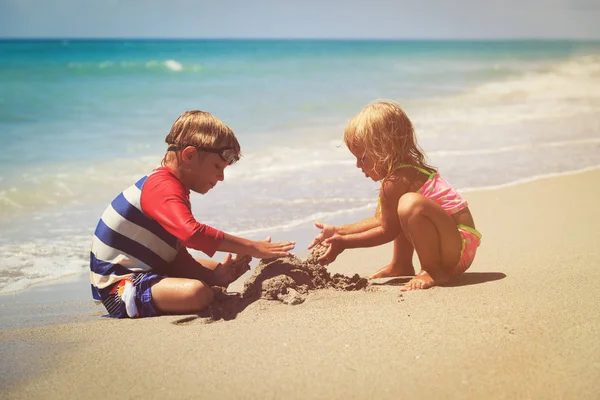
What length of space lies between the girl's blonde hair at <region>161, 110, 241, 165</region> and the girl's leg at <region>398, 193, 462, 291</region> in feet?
2.96

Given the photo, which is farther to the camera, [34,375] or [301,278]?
[301,278]

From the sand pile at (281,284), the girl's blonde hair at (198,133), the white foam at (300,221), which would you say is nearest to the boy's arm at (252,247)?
the sand pile at (281,284)

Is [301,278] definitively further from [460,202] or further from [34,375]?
[34,375]

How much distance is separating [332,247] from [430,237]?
1.57 ft

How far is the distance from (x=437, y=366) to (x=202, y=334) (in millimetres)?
947

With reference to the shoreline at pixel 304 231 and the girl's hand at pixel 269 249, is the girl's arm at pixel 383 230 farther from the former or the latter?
the shoreline at pixel 304 231

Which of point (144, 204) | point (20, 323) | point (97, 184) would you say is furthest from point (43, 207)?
point (144, 204)

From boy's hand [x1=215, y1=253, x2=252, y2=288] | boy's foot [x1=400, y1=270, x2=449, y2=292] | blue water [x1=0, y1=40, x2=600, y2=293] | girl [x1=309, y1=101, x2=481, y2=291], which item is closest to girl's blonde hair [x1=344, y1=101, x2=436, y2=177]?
girl [x1=309, y1=101, x2=481, y2=291]

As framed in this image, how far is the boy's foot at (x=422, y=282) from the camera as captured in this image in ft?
10.4

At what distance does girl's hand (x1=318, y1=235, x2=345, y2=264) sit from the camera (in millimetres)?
3332

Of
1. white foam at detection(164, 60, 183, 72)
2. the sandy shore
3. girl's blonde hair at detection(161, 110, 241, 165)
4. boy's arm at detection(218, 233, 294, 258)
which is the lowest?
the sandy shore

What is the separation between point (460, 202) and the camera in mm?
3387

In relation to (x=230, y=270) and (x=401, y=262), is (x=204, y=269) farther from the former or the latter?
(x=401, y=262)

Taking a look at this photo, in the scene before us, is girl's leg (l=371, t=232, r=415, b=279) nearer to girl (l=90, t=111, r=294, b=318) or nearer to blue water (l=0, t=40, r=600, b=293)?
girl (l=90, t=111, r=294, b=318)
